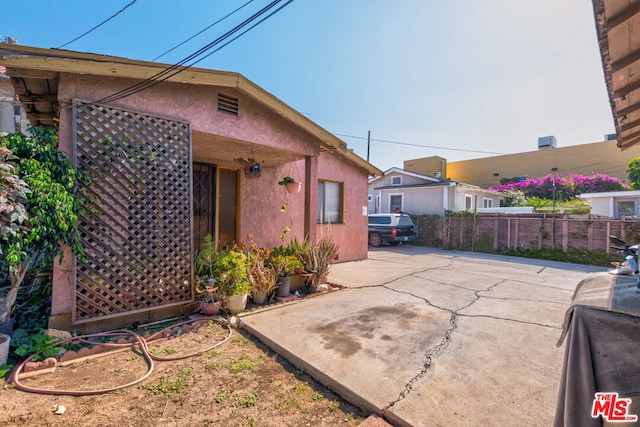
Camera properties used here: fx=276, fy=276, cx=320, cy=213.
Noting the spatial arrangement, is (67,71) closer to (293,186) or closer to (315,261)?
(293,186)

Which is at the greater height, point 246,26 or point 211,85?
point 246,26

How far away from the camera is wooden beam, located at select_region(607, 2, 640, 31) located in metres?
1.61

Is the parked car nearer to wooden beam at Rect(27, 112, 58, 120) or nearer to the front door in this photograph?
the front door

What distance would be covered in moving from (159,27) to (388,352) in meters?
6.92

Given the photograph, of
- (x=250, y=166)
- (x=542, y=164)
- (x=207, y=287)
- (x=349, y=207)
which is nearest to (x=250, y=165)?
(x=250, y=166)

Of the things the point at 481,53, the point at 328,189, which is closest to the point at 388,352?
the point at 328,189

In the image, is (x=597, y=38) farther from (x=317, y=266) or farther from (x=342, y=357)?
(x=317, y=266)

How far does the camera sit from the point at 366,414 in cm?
217

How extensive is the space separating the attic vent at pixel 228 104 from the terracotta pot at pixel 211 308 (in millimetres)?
3084

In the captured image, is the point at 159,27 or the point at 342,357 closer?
the point at 342,357

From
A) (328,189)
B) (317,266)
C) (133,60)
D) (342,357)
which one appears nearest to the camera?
(342,357)

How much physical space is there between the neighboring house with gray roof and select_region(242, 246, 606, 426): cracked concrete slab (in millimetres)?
9837

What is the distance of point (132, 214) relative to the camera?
Result: 3705 mm

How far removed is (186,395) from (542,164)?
29.9m
